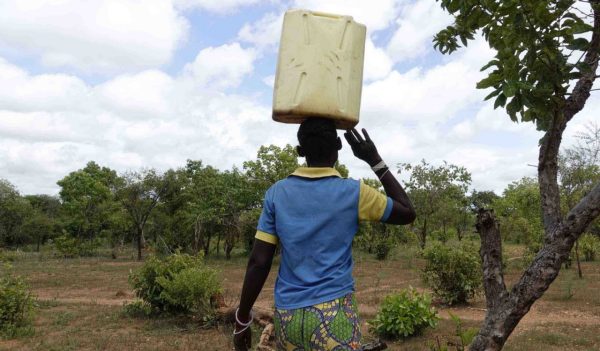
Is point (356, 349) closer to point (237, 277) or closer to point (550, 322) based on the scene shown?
point (550, 322)

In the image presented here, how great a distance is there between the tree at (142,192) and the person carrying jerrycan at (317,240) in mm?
24014

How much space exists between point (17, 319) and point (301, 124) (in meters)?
A: 8.50

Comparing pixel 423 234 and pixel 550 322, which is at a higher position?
pixel 423 234

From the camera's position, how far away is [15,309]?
8.30 m

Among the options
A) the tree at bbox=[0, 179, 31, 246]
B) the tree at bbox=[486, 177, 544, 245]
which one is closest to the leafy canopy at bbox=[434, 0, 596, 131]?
the tree at bbox=[486, 177, 544, 245]

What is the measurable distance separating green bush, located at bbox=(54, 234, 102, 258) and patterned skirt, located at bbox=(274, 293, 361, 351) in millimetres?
28069

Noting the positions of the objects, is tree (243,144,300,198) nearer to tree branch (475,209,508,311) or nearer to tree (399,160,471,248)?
tree (399,160,471,248)

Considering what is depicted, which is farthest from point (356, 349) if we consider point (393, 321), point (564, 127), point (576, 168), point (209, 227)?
point (209, 227)

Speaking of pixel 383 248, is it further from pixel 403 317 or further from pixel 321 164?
pixel 321 164

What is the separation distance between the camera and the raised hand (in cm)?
205

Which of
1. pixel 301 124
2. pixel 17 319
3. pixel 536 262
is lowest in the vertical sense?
pixel 17 319

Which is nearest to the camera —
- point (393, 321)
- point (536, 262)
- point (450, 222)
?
point (536, 262)

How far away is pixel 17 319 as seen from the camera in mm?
8359

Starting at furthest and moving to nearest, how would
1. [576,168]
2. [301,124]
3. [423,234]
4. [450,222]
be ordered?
[450,222]
[423,234]
[576,168]
[301,124]
